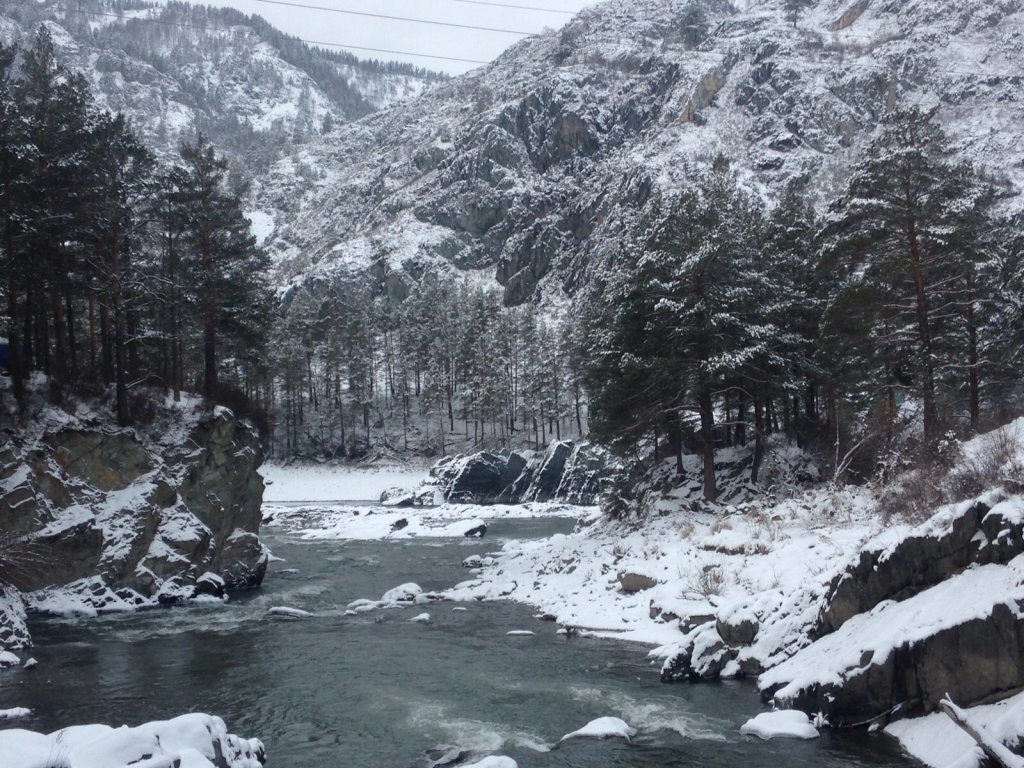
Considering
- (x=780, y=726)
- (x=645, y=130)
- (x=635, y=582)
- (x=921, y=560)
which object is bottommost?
(x=635, y=582)

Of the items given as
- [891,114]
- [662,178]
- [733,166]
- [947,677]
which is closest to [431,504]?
[891,114]

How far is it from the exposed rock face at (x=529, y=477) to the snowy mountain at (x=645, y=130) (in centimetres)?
4754

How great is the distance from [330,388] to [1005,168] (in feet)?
257

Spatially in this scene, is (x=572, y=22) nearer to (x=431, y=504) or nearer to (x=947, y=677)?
(x=431, y=504)

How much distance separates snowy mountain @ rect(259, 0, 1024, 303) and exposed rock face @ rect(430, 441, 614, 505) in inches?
1872

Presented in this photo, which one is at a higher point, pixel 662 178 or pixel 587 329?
pixel 662 178

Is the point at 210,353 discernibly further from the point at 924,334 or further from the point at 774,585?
the point at 924,334

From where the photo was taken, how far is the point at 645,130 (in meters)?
125

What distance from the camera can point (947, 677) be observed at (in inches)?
365

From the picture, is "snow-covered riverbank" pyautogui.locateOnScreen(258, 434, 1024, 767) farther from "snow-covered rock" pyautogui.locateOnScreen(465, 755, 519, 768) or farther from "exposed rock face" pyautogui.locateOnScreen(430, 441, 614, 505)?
"exposed rock face" pyautogui.locateOnScreen(430, 441, 614, 505)

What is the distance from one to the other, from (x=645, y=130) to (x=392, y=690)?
125m

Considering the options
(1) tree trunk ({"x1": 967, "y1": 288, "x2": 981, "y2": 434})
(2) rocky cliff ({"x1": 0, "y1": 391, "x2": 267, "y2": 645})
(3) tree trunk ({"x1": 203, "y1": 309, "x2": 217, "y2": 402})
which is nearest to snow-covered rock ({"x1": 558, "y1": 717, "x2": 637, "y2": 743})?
(2) rocky cliff ({"x1": 0, "y1": 391, "x2": 267, "y2": 645})

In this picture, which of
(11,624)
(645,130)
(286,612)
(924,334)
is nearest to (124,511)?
(11,624)

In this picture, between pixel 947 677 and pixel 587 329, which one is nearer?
pixel 947 677
